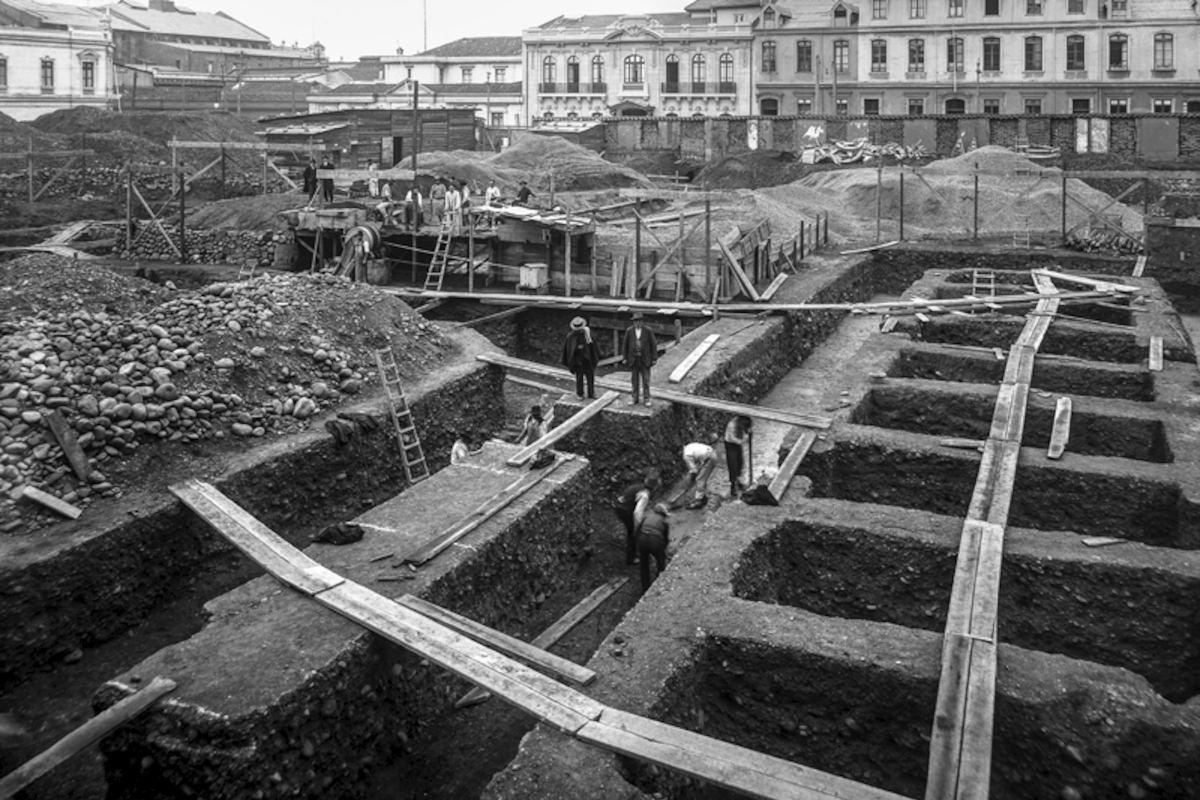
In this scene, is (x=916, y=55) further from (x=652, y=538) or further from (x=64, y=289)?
(x=652, y=538)

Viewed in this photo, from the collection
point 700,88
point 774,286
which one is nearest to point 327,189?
point 774,286

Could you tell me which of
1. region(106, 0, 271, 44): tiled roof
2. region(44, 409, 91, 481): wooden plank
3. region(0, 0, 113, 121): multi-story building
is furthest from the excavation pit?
region(106, 0, 271, 44): tiled roof

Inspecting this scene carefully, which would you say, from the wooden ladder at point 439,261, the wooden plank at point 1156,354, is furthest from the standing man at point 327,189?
the wooden plank at point 1156,354

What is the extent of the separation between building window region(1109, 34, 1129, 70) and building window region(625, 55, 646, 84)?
24.8 metres

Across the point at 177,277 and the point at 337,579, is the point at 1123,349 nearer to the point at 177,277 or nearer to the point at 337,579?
the point at 337,579

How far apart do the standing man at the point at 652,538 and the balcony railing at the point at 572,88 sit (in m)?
55.0

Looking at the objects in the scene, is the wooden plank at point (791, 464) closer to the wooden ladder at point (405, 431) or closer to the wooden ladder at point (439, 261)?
the wooden ladder at point (405, 431)

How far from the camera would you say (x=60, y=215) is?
3659cm

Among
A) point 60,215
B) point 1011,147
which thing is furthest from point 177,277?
point 1011,147

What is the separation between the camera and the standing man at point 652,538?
10875 millimetres

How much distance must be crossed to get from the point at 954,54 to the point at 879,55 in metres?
3.90

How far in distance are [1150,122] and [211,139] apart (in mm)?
42258

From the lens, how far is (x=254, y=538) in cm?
1004

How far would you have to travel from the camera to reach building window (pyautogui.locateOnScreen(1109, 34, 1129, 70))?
180 feet
